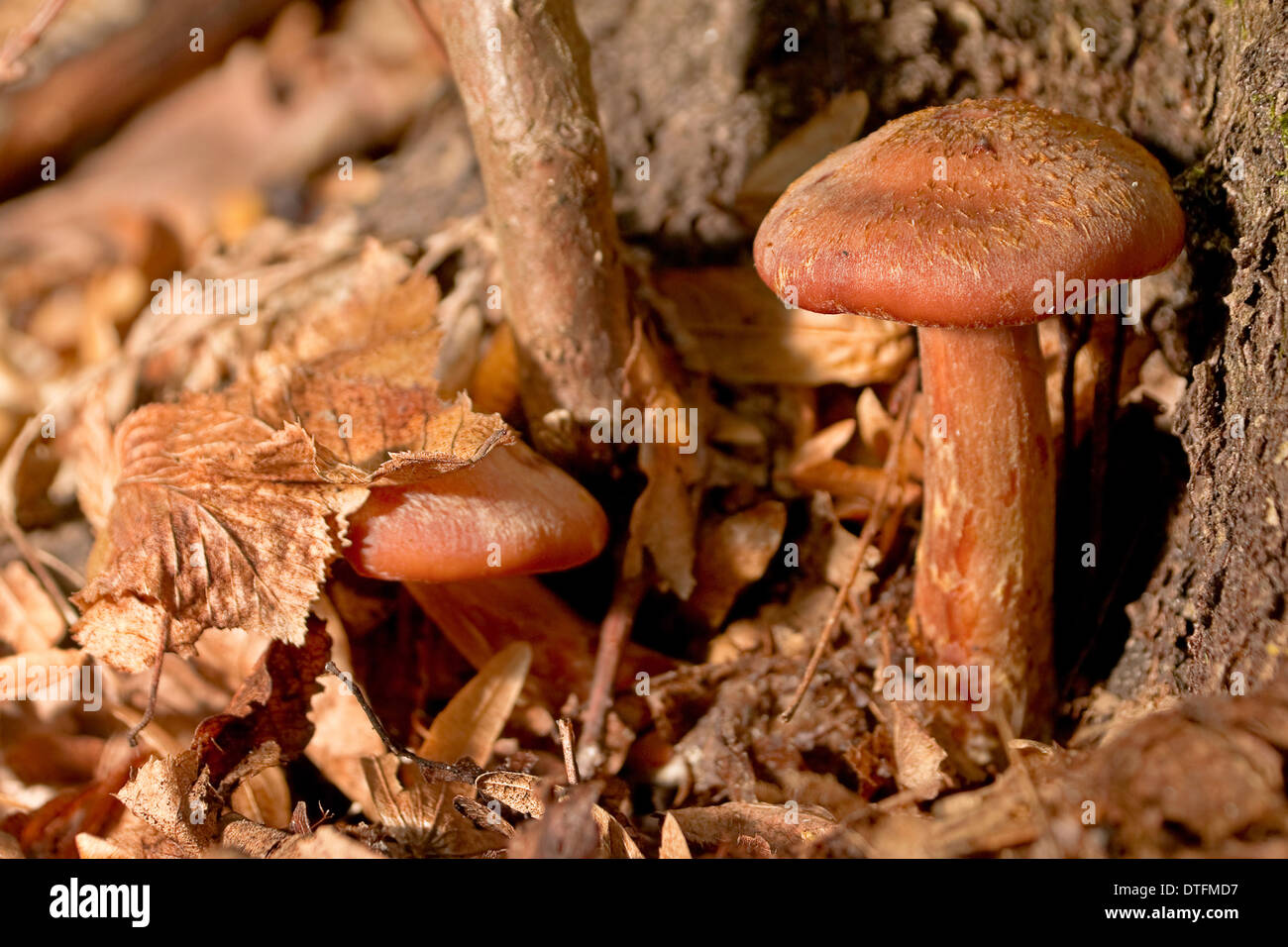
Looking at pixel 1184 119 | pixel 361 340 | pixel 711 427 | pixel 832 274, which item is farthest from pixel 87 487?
pixel 1184 119

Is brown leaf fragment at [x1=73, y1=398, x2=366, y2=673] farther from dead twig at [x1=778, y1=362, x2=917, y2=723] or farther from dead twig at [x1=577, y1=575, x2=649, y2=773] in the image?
dead twig at [x1=778, y1=362, x2=917, y2=723]

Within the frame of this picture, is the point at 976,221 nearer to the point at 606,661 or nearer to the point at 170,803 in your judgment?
the point at 606,661

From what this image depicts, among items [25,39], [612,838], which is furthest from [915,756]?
[25,39]

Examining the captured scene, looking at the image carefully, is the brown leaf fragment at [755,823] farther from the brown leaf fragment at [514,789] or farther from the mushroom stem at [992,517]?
the mushroom stem at [992,517]

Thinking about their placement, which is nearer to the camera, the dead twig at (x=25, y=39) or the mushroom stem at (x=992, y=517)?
the dead twig at (x=25, y=39)

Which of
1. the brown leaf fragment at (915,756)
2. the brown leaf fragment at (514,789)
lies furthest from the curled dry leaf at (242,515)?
the brown leaf fragment at (915,756)
